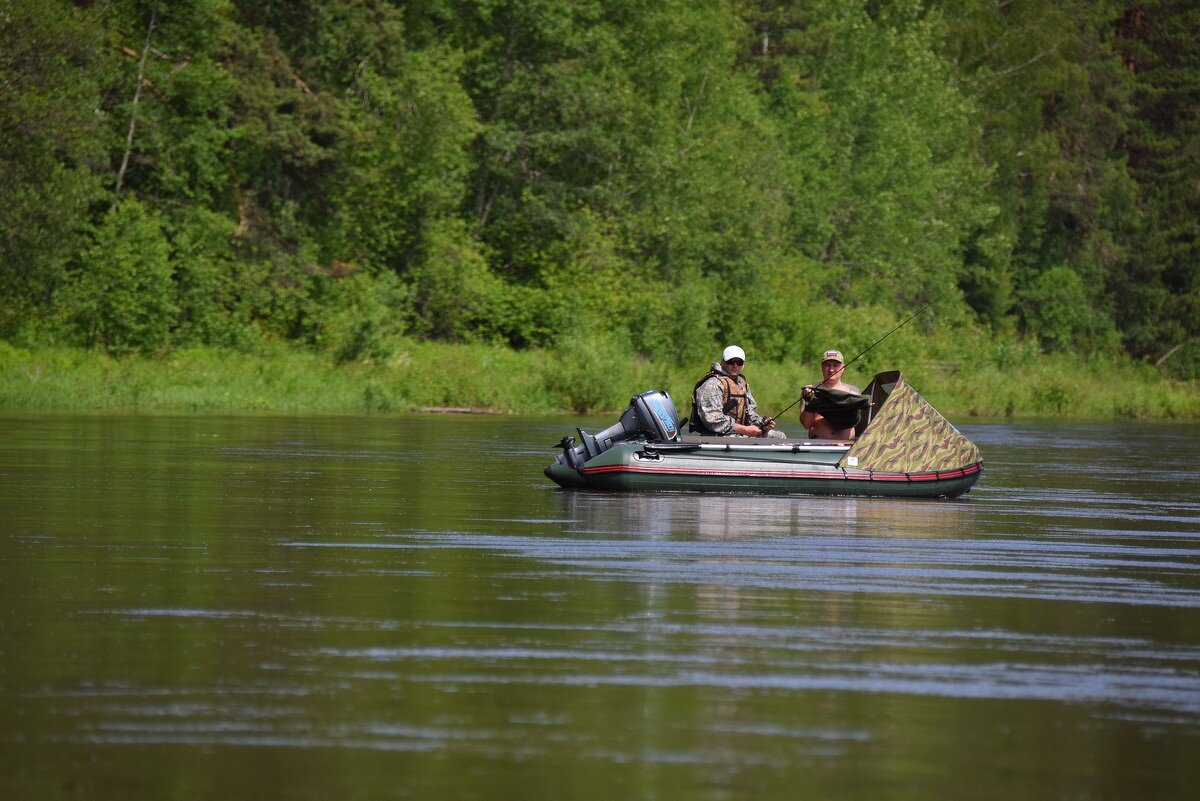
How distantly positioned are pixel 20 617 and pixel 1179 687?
222 inches

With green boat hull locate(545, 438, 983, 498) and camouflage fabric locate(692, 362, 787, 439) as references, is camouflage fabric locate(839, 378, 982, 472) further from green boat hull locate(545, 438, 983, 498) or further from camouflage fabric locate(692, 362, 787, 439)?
camouflage fabric locate(692, 362, 787, 439)

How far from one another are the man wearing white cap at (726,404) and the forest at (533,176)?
2315 cm

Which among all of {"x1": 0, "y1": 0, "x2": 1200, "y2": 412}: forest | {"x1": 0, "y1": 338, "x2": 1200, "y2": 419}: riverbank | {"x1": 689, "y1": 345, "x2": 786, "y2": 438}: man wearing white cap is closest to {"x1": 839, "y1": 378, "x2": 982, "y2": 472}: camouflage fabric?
{"x1": 689, "y1": 345, "x2": 786, "y2": 438}: man wearing white cap

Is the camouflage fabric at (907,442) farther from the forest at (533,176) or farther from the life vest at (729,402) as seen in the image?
the forest at (533,176)

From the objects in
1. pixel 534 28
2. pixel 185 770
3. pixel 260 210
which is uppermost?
pixel 534 28

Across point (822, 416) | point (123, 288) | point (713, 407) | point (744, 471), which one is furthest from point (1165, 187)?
point (744, 471)

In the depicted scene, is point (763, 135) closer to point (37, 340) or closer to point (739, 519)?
point (37, 340)

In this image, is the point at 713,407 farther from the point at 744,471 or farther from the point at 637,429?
the point at 744,471

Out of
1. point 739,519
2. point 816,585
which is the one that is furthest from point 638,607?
point 739,519

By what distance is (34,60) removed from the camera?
1603 inches

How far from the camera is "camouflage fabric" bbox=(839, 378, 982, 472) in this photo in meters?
20.1

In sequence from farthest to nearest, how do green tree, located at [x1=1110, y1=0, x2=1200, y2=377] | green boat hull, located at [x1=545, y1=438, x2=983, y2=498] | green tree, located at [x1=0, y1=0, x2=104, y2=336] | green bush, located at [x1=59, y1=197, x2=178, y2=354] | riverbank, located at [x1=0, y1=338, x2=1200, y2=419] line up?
green tree, located at [x1=1110, y1=0, x2=1200, y2=377], green bush, located at [x1=59, y1=197, x2=178, y2=354], riverbank, located at [x1=0, y1=338, x2=1200, y2=419], green tree, located at [x1=0, y1=0, x2=104, y2=336], green boat hull, located at [x1=545, y1=438, x2=983, y2=498]

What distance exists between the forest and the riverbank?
32.0 inches

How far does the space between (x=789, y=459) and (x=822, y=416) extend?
1.85 metres
